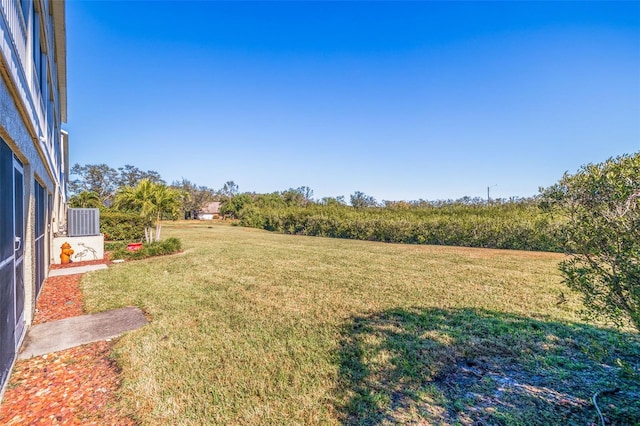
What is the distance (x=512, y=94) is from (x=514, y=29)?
343 centimetres

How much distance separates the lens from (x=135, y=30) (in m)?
11.7

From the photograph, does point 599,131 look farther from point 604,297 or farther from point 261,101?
point 261,101

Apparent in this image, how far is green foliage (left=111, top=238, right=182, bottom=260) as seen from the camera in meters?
9.46

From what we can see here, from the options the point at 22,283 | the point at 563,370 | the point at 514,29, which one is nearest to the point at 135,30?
the point at 22,283

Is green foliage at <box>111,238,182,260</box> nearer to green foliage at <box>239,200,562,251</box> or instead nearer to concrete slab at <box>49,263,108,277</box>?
concrete slab at <box>49,263,108,277</box>

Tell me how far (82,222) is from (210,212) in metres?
53.9

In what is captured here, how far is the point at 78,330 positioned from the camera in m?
3.76

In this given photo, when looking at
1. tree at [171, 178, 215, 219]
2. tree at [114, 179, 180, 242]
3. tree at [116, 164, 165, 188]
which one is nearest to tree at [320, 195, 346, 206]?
tree at [114, 179, 180, 242]

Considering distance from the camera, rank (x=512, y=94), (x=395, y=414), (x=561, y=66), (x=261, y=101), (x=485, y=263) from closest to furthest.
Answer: (x=395, y=414) < (x=561, y=66) < (x=485, y=263) < (x=512, y=94) < (x=261, y=101)

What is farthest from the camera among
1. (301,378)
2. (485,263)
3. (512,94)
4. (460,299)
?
(512,94)

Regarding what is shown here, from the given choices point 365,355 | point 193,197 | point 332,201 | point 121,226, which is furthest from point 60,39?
point 193,197

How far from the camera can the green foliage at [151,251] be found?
31.0 feet

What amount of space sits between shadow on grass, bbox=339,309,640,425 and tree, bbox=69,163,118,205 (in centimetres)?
5302

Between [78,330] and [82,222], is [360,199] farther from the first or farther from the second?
[78,330]
